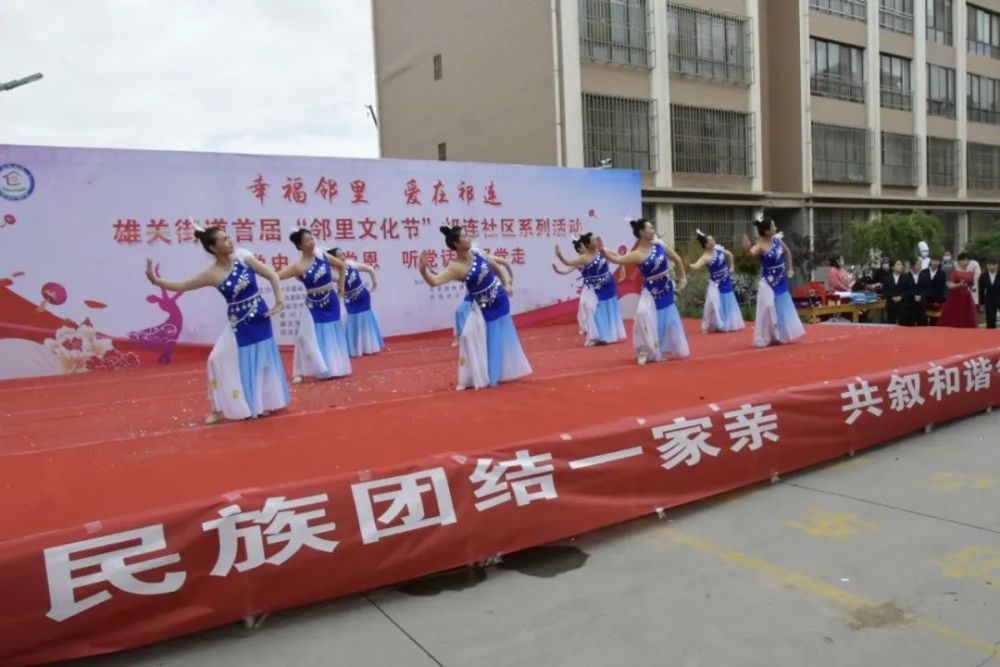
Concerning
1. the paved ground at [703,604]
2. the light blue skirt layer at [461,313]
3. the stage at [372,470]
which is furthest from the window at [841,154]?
the paved ground at [703,604]

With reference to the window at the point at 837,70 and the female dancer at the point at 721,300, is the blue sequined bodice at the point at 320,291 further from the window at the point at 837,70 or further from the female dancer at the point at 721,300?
the window at the point at 837,70

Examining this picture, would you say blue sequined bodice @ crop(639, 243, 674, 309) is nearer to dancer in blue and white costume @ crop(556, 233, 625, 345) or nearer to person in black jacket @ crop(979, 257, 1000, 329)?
dancer in blue and white costume @ crop(556, 233, 625, 345)

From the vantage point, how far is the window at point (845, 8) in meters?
22.3

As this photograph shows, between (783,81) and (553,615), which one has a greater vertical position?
(783,81)

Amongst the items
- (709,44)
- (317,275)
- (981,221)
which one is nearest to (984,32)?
(981,221)

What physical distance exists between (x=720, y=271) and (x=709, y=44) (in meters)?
11.4

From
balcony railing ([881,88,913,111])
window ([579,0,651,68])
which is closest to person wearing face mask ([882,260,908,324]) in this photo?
window ([579,0,651,68])

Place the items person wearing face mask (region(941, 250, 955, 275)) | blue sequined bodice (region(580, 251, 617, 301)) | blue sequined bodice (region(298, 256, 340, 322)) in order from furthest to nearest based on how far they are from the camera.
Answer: person wearing face mask (region(941, 250, 955, 275))
blue sequined bodice (region(580, 251, 617, 301))
blue sequined bodice (region(298, 256, 340, 322))

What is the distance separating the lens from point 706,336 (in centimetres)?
1005

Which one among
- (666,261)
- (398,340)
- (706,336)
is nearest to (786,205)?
(706,336)

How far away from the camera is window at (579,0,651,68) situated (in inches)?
675

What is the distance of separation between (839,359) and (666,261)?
1.84 metres

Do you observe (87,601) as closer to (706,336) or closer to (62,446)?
(62,446)

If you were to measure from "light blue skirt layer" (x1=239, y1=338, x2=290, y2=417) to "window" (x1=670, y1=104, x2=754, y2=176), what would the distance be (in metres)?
15.1
